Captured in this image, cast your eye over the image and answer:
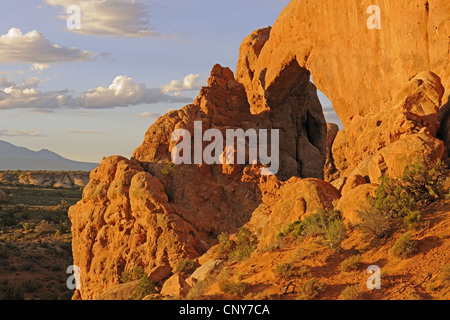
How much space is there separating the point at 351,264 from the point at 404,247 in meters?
1.69

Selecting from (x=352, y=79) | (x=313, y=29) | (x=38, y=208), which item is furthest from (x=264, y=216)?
(x=38, y=208)

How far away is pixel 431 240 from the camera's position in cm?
1592

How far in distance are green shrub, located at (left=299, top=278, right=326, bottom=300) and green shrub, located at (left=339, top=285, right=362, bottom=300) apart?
693mm

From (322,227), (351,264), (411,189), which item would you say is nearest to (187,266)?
(322,227)

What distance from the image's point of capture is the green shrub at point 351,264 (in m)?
16.0

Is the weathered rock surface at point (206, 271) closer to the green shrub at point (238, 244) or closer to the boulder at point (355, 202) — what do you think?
the green shrub at point (238, 244)

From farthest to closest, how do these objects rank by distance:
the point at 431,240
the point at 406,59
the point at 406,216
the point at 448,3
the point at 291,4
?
the point at 291,4
the point at 406,59
the point at 448,3
the point at 406,216
the point at 431,240

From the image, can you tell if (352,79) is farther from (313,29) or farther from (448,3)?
(448,3)

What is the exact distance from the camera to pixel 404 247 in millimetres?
15750

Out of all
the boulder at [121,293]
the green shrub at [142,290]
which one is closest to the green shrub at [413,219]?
the green shrub at [142,290]

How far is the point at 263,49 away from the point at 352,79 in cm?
1000

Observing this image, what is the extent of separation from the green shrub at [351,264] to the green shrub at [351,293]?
4.52 feet

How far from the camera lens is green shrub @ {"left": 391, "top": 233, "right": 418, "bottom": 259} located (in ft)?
51.2
